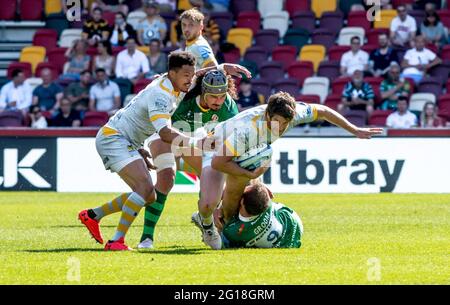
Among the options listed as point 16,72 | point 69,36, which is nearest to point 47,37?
point 69,36

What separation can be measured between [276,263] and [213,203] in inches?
50.4

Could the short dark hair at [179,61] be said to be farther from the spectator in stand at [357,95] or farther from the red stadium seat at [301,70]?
the red stadium seat at [301,70]

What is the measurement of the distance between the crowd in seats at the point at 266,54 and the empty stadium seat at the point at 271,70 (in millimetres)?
21

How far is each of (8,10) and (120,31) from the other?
131 inches

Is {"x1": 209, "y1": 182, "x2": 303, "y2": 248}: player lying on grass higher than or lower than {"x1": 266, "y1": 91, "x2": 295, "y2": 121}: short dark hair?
lower

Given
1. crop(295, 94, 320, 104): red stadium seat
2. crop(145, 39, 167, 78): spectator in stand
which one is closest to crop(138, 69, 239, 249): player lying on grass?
crop(295, 94, 320, 104): red stadium seat

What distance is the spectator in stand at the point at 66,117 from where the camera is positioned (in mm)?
23562

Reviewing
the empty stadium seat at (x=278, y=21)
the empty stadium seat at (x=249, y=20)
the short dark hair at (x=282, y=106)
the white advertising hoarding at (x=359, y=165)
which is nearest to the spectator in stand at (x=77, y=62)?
the empty stadium seat at (x=249, y=20)

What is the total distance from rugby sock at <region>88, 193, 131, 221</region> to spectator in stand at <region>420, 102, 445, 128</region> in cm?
1083

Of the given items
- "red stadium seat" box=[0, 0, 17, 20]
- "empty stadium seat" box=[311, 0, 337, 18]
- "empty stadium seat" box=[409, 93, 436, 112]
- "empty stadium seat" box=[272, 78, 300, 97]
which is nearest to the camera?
"empty stadium seat" box=[409, 93, 436, 112]

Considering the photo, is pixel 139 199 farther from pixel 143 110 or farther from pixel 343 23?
pixel 343 23

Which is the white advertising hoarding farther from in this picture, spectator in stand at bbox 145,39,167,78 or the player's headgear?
the player's headgear

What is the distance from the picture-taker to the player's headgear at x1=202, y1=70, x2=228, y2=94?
12.6 m
